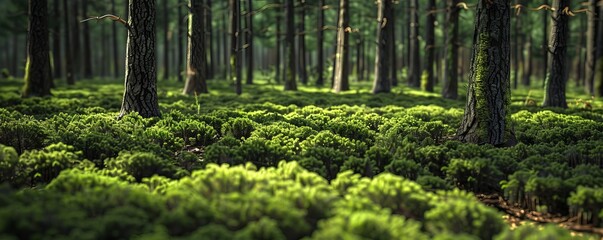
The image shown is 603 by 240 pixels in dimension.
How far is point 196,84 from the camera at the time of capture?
60.4 feet

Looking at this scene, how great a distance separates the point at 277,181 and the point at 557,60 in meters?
12.6

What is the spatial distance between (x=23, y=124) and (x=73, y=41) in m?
21.8

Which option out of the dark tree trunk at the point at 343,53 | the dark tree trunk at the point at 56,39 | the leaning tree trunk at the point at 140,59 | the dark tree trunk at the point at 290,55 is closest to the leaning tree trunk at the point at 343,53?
the dark tree trunk at the point at 343,53

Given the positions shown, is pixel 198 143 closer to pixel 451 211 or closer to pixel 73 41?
pixel 451 211

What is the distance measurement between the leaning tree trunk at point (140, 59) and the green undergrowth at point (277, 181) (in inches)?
27.9

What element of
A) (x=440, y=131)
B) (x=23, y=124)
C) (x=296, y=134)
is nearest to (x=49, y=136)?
(x=23, y=124)

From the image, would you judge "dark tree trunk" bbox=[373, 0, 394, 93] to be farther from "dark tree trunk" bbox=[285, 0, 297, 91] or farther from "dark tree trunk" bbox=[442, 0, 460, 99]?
"dark tree trunk" bbox=[285, 0, 297, 91]

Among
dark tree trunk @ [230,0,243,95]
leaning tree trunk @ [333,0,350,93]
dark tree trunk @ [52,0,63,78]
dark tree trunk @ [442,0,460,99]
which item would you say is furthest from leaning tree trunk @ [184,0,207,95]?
dark tree trunk @ [442,0,460,99]

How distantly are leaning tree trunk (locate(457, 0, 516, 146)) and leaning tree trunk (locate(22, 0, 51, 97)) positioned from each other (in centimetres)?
1387

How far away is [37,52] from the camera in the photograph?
1544 cm

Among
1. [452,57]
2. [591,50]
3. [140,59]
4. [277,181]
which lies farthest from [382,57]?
[277,181]

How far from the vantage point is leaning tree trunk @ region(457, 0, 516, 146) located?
797cm

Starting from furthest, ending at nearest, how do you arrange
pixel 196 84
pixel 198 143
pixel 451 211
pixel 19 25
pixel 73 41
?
pixel 19 25 < pixel 73 41 < pixel 196 84 < pixel 198 143 < pixel 451 211

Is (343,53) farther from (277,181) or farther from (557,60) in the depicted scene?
(277,181)
